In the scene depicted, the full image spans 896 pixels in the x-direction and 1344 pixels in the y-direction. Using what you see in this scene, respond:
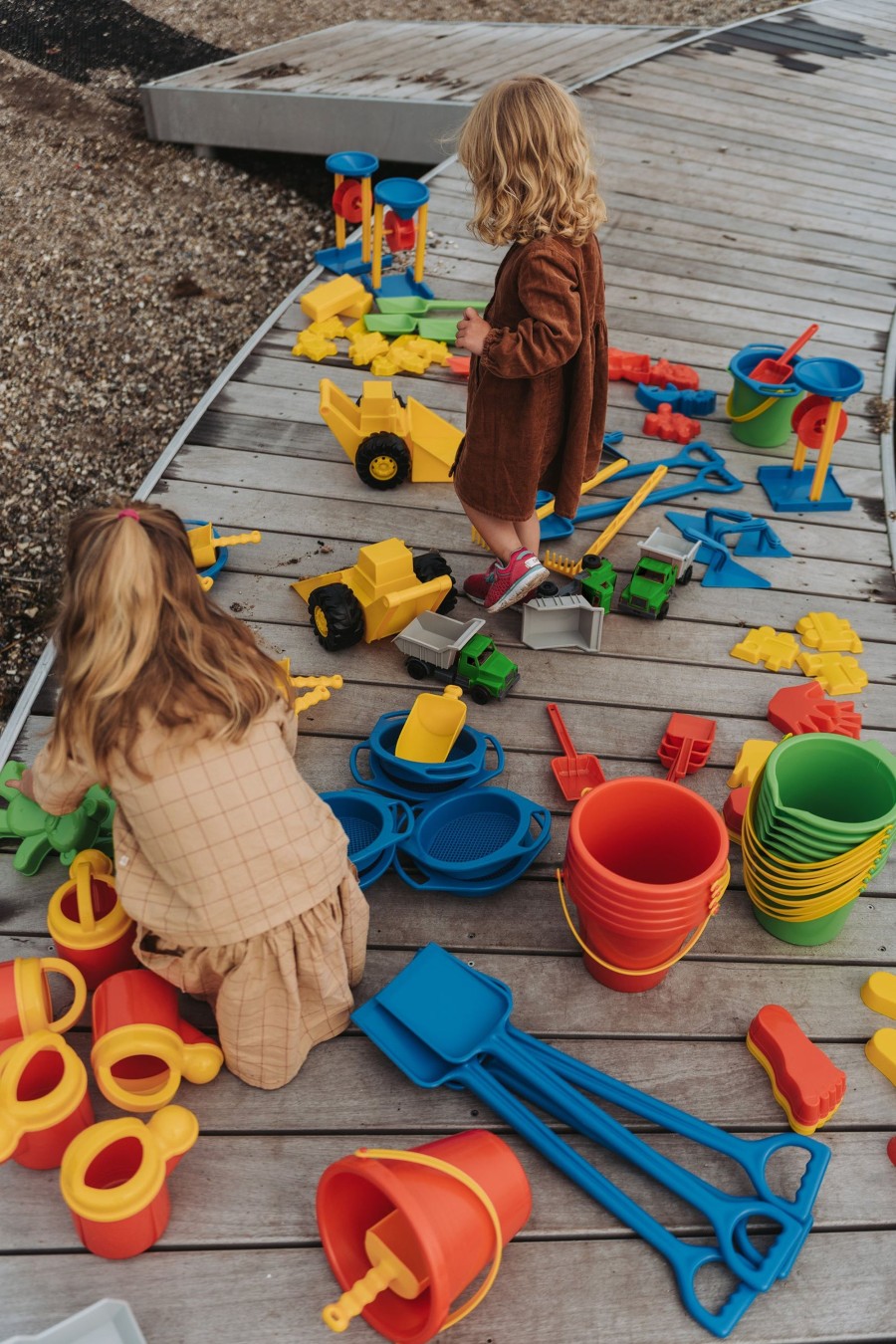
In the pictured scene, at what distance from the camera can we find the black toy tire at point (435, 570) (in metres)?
2.63

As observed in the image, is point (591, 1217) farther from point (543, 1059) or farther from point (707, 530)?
point (707, 530)

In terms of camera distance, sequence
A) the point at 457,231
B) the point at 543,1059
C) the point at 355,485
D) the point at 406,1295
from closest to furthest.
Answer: the point at 406,1295 < the point at 543,1059 < the point at 355,485 < the point at 457,231

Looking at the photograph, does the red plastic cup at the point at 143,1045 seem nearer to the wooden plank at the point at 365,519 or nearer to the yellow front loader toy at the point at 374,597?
the yellow front loader toy at the point at 374,597

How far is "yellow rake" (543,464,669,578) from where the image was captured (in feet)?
9.13

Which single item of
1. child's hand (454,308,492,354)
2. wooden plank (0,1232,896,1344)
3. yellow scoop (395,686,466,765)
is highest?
child's hand (454,308,492,354)

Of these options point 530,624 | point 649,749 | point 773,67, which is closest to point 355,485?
point 530,624

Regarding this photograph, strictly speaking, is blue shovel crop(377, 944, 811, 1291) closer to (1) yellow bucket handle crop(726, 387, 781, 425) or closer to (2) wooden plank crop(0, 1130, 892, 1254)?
(2) wooden plank crop(0, 1130, 892, 1254)

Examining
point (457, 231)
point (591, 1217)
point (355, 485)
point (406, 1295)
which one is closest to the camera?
point (406, 1295)

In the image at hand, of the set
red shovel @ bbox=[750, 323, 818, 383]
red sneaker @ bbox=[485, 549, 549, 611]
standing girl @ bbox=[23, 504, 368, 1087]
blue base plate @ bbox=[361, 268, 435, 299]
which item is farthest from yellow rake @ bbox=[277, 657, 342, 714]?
blue base plate @ bbox=[361, 268, 435, 299]

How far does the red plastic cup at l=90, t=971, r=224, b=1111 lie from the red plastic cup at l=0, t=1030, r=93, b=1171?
0.14ft

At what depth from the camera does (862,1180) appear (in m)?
1.68

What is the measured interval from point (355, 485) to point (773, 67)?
4627 mm

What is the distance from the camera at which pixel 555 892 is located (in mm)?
2088

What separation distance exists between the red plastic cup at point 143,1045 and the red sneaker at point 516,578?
4.10ft
